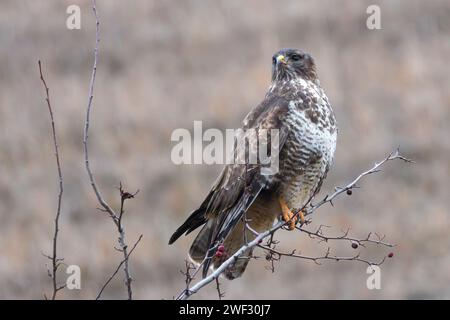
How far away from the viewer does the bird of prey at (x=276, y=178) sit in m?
5.59

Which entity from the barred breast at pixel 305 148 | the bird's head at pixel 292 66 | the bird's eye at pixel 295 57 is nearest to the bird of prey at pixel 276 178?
the barred breast at pixel 305 148

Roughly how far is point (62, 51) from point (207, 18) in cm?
219

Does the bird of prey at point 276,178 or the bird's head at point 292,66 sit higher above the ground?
the bird's head at point 292,66

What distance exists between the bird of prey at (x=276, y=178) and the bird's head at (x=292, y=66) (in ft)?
0.50

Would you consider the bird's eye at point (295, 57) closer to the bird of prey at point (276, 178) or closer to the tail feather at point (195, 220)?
the bird of prey at point (276, 178)

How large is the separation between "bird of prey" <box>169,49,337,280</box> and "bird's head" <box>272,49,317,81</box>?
0.15m

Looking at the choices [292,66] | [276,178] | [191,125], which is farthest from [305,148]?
[191,125]

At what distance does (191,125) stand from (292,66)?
275 inches

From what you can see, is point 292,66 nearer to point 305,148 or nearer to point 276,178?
Answer: point 305,148

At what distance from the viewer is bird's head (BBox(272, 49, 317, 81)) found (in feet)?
20.2

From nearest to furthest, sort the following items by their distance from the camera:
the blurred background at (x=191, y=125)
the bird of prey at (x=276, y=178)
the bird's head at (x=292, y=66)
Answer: the bird of prey at (x=276, y=178) < the bird's head at (x=292, y=66) < the blurred background at (x=191, y=125)

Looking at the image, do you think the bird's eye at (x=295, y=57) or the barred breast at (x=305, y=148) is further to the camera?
the bird's eye at (x=295, y=57)
